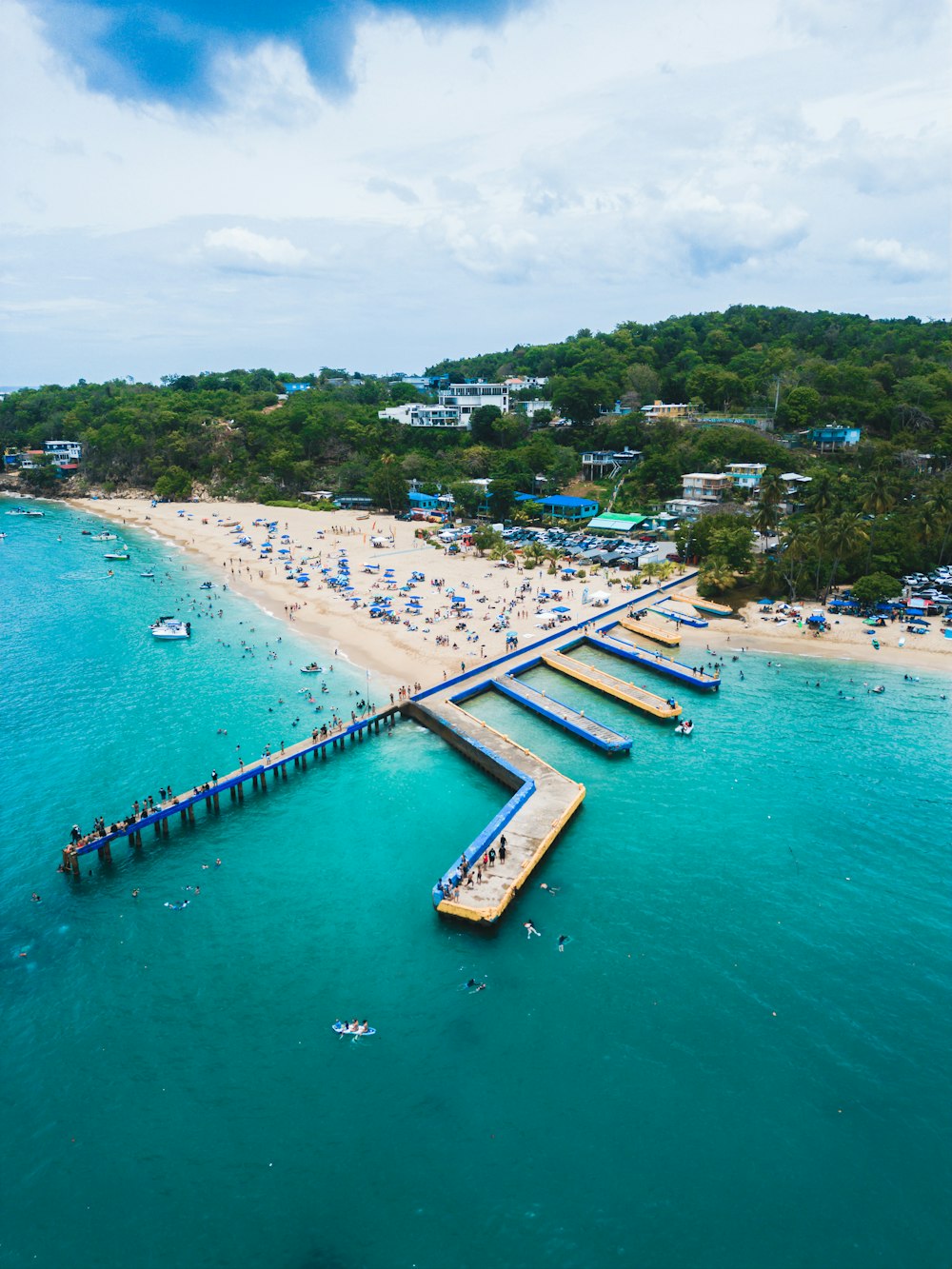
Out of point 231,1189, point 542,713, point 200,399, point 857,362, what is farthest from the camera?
point 200,399

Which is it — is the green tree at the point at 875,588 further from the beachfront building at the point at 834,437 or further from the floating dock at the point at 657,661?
the beachfront building at the point at 834,437

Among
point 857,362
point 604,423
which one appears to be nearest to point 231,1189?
point 604,423

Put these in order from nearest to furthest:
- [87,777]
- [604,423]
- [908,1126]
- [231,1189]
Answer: [231,1189] → [908,1126] → [87,777] → [604,423]

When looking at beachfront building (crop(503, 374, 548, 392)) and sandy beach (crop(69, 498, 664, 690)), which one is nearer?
sandy beach (crop(69, 498, 664, 690))

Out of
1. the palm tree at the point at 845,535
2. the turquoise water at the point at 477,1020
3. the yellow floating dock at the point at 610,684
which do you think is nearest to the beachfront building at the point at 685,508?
the palm tree at the point at 845,535

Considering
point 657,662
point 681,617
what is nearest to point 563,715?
point 657,662

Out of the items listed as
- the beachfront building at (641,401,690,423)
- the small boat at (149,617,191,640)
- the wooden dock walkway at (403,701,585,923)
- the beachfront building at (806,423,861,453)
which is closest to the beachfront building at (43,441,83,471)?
the small boat at (149,617,191,640)

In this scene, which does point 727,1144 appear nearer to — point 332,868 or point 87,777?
point 332,868

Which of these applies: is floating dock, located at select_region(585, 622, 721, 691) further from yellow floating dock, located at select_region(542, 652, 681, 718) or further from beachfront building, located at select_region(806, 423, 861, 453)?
beachfront building, located at select_region(806, 423, 861, 453)

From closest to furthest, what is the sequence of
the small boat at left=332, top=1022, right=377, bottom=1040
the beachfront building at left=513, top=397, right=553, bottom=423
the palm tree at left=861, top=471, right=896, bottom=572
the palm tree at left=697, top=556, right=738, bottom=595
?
the small boat at left=332, top=1022, right=377, bottom=1040
the palm tree at left=697, top=556, right=738, bottom=595
the palm tree at left=861, top=471, right=896, bottom=572
the beachfront building at left=513, top=397, right=553, bottom=423
